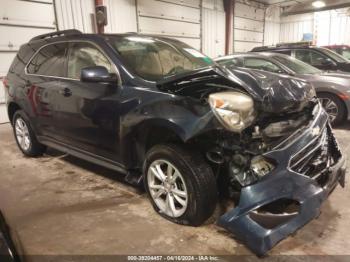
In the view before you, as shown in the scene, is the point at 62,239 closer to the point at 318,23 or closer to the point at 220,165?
the point at 220,165

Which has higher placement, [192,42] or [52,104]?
[192,42]

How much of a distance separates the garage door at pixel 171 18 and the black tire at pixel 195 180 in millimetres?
7554

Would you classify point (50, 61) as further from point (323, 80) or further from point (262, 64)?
point (323, 80)

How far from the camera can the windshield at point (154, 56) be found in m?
2.62

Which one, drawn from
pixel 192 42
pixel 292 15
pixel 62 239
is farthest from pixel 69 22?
pixel 292 15

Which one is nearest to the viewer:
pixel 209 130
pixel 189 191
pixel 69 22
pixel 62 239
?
pixel 209 130

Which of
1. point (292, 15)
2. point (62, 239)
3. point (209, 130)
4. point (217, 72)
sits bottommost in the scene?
point (62, 239)

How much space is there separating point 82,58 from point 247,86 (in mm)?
1765

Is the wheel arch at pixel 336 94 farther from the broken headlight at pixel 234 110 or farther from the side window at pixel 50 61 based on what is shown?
the side window at pixel 50 61

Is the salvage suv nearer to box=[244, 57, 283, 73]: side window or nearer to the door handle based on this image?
the door handle

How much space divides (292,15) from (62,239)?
55.7 feet

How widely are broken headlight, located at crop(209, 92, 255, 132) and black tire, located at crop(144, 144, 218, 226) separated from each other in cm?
36

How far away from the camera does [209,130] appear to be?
1.93 metres

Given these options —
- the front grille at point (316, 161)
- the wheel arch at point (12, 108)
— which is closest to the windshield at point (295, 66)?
the front grille at point (316, 161)
